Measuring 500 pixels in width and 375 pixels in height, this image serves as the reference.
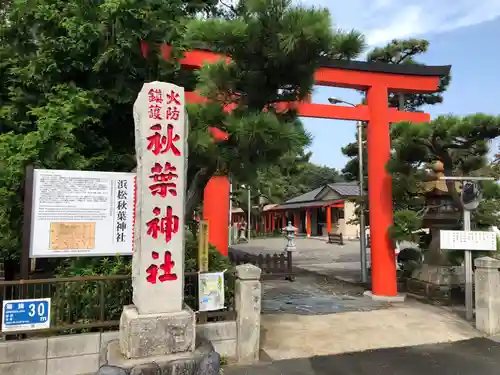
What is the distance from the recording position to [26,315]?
4.67m

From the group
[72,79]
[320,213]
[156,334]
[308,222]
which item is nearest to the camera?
[156,334]

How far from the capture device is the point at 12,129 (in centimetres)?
815

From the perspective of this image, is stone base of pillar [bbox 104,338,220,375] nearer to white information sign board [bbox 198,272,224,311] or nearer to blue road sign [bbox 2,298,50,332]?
blue road sign [bbox 2,298,50,332]

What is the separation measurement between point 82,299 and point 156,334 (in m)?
1.77

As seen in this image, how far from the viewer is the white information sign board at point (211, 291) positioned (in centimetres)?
548

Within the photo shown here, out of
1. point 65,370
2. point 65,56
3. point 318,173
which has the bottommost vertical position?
point 65,370

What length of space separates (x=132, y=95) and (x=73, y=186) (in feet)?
8.75

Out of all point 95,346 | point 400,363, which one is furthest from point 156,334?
point 400,363

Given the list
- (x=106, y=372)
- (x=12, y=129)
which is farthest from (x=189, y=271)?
(x=12, y=129)

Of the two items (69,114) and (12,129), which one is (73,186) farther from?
(12,129)

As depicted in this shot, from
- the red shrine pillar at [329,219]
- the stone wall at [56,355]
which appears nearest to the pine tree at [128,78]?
the stone wall at [56,355]

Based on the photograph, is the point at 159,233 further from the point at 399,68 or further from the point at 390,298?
the point at 399,68

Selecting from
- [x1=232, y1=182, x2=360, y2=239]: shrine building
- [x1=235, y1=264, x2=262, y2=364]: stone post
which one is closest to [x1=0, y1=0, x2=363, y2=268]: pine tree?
[x1=235, y1=264, x2=262, y2=364]: stone post

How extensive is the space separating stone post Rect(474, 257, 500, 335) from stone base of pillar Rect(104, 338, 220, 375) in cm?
504
